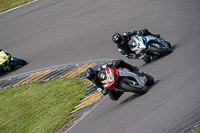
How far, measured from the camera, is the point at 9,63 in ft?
57.8

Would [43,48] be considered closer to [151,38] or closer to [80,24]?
[80,24]

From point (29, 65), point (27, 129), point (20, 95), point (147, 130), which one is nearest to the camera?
point (147, 130)

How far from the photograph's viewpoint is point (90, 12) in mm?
19391

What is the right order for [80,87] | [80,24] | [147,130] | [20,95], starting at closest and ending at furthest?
[147,130], [80,87], [20,95], [80,24]

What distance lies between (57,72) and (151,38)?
16.9 feet

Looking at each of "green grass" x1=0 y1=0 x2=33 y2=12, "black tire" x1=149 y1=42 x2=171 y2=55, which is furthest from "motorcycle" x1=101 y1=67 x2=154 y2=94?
"green grass" x1=0 y1=0 x2=33 y2=12

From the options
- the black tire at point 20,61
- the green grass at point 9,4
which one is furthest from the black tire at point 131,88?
the green grass at point 9,4

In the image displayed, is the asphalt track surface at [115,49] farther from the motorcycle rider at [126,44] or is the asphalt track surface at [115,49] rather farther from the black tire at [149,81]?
the motorcycle rider at [126,44]

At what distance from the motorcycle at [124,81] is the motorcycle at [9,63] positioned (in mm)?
8618

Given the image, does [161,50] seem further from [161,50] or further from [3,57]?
[3,57]

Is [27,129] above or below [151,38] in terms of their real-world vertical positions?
below

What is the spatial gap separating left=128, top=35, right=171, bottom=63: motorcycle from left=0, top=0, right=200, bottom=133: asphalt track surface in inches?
11.9

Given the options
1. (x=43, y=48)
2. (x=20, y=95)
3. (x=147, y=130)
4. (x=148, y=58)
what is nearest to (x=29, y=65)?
(x=43, y=48)

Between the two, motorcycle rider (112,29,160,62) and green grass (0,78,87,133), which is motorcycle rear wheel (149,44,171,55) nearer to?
motorcycle rider (112,29,160,62)
